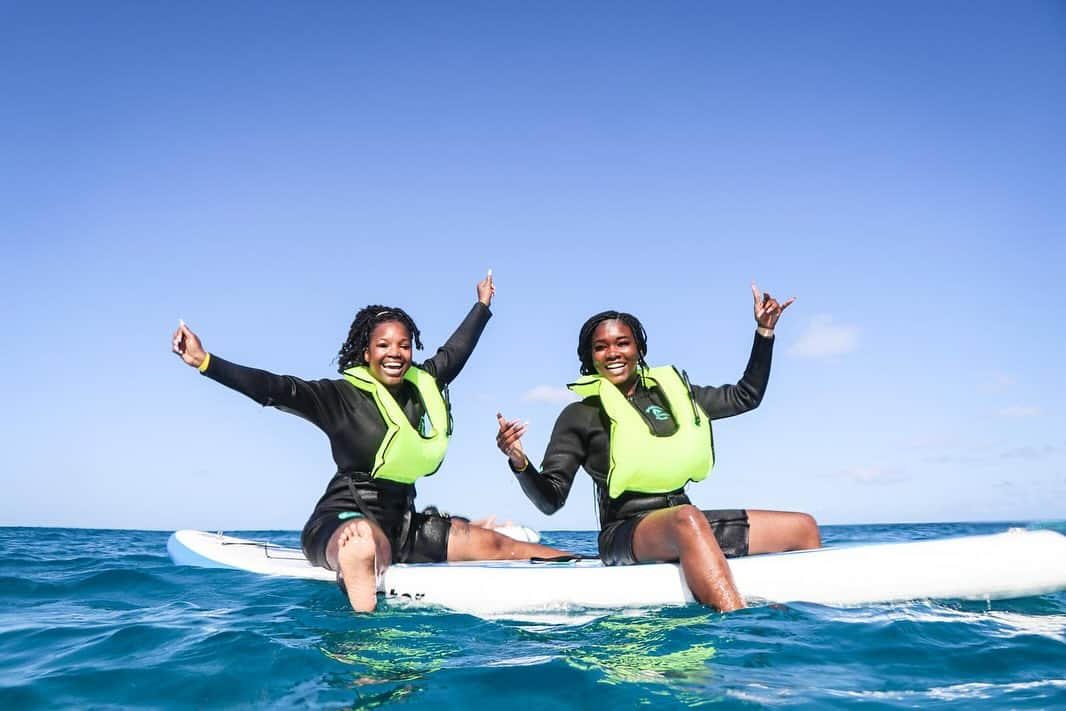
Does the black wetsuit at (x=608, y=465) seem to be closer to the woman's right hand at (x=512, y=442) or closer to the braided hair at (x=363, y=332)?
the woman's right hand at (x=512, y=442)

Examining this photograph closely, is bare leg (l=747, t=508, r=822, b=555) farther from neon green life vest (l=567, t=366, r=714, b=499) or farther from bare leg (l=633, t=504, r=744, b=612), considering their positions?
bare leg (l=633, t=504, r=744, b=612)

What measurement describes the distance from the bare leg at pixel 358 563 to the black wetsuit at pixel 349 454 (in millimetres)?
291

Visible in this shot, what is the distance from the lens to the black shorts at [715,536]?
4.42m

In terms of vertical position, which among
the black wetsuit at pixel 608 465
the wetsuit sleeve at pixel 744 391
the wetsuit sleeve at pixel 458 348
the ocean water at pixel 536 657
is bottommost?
the ocean water at pixel 536 657

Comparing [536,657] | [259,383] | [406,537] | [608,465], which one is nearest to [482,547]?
[406,537]

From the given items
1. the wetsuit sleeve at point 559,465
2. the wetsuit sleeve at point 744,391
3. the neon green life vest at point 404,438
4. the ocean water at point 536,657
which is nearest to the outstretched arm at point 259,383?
the neon green life vest at point 404,438

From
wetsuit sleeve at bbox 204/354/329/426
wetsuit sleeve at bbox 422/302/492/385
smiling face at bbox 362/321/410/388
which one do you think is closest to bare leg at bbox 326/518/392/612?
wetsuit sleeve at bbox 204/354/329/426

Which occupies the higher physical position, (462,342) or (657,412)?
(462,342)

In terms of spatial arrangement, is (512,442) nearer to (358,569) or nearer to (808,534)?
(358,569)

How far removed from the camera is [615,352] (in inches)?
186

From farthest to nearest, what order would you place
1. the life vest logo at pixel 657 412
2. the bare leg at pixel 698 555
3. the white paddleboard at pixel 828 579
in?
1. the life vest logo at pixel 657 412
2. the white paddleboard at pixel 828 579
3. the bare leg at pixel 698 555

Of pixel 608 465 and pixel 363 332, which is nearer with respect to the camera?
pixel 608 465

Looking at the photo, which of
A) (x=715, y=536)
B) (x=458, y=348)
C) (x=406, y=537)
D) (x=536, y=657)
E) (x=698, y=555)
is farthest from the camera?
(x=458, y=348)

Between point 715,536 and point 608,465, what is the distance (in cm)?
83
